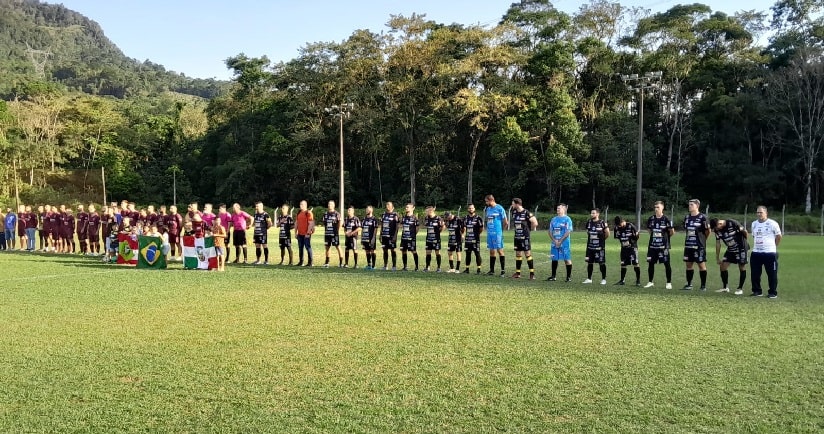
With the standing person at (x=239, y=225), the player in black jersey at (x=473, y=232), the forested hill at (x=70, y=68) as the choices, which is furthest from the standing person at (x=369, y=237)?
the forested hill at (x=70, y=68)

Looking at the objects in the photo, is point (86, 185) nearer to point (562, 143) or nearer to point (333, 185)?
point (333, 185)

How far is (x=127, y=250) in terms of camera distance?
17.4 meters

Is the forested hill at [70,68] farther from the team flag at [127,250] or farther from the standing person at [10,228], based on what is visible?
the team flag at [127,250]

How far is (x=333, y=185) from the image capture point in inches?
2133

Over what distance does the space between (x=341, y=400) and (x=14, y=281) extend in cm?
1152

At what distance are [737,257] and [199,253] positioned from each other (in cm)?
1261

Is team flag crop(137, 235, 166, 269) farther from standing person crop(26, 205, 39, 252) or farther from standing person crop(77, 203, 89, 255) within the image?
standing person crop(26, 205, 39, 252)

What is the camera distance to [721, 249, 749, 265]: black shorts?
39.8ft

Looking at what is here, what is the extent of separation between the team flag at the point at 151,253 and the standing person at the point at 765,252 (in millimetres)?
14113

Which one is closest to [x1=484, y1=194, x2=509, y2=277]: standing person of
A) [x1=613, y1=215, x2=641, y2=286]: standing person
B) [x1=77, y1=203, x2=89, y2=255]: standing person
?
[x1=613, y1=215, x2=641, y2=286]: standing person

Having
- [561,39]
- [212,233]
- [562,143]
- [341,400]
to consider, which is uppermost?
[561,39]

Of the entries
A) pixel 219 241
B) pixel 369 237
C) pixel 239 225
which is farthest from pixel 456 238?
pixel 239 225

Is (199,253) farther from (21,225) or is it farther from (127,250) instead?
(21,225)

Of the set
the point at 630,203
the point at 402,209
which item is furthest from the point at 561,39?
the point at 402,209
